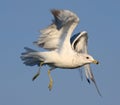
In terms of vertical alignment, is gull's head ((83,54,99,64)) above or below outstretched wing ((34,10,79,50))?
below

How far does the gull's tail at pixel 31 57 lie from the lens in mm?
20578

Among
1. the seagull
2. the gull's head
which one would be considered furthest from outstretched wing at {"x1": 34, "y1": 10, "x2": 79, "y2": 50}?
the gull's head

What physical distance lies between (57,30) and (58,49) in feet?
1.97

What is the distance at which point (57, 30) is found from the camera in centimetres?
2056

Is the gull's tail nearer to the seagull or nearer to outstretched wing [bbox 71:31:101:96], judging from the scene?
the seagull

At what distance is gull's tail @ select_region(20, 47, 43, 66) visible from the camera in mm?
20578

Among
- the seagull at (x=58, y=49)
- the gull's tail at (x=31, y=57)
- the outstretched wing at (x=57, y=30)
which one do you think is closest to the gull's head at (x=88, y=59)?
the seagull at (x=58, y=49)

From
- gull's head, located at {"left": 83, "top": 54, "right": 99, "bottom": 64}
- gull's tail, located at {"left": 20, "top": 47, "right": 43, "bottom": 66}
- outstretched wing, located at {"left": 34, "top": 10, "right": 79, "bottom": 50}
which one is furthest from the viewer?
gull's head, located at {"left": 83, "top": 54, "right": 99, "bottom": 64}

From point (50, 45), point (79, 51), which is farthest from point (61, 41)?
point (79, 51)

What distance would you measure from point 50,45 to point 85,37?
181 cm

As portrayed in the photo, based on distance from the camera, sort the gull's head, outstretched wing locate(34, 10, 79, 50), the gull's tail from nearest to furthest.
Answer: outstretched wing locate(34, 10, 79, 50) → the gull's tail → the gull's head

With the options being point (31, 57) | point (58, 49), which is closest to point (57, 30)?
point (58, 49)

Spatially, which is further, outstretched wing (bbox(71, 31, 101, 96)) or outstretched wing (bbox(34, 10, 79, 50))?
outstretched wing (bbox(71, 31, 101, 96))

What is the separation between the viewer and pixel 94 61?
2091 centimetres
